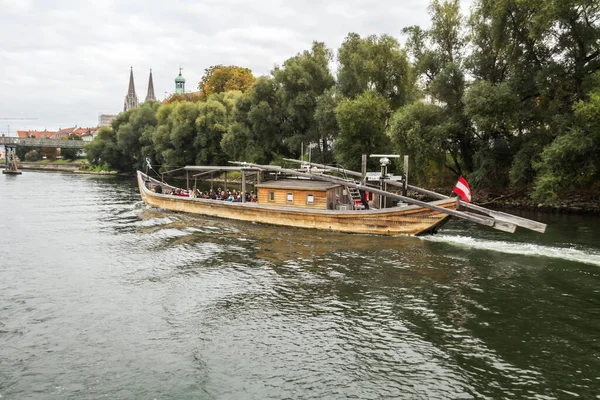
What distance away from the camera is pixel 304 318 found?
1648cm

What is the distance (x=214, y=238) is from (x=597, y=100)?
30.1 metres

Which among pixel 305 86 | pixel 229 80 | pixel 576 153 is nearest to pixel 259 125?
pixel 305 86

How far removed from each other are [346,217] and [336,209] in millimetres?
3243

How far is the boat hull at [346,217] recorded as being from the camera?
1130 inches

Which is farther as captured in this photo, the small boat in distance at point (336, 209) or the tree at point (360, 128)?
the tree at point (360, 128)

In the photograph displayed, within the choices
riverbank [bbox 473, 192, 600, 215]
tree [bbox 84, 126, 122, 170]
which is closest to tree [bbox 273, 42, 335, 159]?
riverbank [bbox 473, 192, 600, 215]

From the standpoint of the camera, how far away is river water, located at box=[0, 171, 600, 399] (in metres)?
12.2

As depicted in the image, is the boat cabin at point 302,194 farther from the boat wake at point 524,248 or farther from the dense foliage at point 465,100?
the dense foliage at point 465,100

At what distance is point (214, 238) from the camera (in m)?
31.1

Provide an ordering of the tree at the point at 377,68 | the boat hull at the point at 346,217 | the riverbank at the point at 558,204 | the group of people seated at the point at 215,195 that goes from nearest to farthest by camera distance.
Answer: the boat hull at the point at 346,217 → the group of people seated at the point at 215,195 → the riverbank at the point at 558,204 → the tree at the point at 377,68

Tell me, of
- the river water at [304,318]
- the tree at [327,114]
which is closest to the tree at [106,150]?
the tree at [327,114]

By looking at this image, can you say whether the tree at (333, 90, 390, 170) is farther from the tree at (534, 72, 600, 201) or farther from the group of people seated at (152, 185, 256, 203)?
the tree at (534, 72, 600, 201)

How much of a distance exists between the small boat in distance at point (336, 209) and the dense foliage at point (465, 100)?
11.6 metres

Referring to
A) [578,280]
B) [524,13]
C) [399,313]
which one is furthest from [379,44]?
[399,313]
